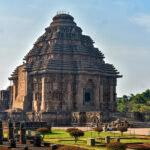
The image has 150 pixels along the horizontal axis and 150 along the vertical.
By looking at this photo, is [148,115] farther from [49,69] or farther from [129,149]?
[129,149]

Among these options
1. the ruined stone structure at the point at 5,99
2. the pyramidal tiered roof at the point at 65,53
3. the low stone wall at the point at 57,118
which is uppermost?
the pyramidal tiered roof at the point at 65,53

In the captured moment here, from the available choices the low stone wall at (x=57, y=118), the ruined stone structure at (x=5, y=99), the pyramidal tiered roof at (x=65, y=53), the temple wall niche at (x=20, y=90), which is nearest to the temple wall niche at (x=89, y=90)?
the pyramidal tiered roof at (x=65, y=53)

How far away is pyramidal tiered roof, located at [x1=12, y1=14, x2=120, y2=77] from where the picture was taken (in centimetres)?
6184

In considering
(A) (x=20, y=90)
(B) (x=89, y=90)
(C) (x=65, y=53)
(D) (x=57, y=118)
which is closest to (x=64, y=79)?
(B) (x=89, y=90)

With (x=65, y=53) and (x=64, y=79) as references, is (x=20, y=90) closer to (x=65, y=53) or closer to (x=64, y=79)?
(x=64, y=79)

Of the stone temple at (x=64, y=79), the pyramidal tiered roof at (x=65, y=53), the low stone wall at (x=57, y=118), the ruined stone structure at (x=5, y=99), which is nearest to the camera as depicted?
the low stone wall at (x=57, y=118)

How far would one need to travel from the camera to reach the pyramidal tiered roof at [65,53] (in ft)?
203

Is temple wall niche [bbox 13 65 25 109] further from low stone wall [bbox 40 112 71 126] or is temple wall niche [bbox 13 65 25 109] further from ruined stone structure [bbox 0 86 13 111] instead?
low stone wall [bbox 40 112 71 126]

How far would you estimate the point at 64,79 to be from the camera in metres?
61.8

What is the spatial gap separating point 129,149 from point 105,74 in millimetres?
39436

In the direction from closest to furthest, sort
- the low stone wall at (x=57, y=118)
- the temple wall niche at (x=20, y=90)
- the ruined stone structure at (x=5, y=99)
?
the low stone wall at (x=57, y=118) < the temple wall niche at (x=20, y=90) < the ruined stone structure at (x=5, y=99)

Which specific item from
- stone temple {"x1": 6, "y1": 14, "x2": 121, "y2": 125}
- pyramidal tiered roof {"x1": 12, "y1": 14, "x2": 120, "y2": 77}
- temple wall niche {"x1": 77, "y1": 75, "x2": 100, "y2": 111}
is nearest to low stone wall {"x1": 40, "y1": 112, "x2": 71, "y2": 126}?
stone temple {"x1": 6, "y1": 14, "x2": 121, "y2": 125}

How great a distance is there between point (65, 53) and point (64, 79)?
194 inches

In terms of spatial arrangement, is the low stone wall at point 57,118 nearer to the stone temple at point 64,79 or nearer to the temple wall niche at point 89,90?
the stone temple at point 64,79
